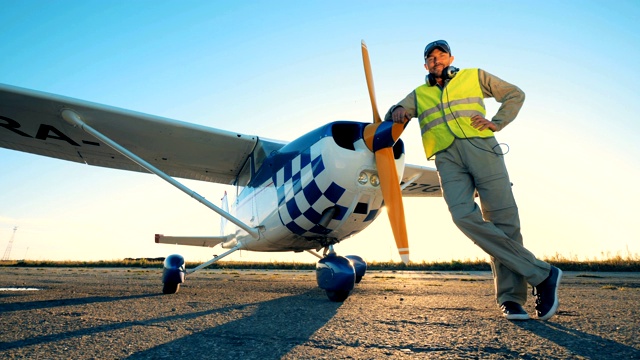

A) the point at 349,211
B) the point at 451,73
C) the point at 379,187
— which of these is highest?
the point at 451,73

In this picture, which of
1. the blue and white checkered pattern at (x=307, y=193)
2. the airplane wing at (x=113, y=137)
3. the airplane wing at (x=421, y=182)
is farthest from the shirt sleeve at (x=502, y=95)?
the airplane wing at (x=113, y=137)

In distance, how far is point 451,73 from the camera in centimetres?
284

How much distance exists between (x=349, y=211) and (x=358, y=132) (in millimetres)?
849

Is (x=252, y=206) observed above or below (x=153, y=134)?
below

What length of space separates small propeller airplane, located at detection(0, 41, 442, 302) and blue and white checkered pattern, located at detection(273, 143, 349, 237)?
0.5 inches

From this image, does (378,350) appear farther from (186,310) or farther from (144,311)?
(144,311)

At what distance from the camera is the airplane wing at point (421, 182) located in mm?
7023

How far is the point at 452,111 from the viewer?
278 centimetres

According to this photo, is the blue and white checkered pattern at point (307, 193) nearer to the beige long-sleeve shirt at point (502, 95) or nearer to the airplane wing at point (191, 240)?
the beige long-sleeve shirt at point (502, 95)

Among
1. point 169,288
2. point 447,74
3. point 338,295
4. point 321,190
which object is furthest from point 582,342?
point 169,288

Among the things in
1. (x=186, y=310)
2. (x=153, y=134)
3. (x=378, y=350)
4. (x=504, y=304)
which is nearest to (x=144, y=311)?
(x=186, y=310)

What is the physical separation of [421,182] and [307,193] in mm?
4995

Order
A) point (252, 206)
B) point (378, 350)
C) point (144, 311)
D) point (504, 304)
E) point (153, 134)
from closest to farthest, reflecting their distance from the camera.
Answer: point (378, 350) < point (504, 304) < point (144, 311) < point (252, 206) < point (153, 134)

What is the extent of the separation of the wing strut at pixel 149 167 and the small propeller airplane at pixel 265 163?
0.6 inches
